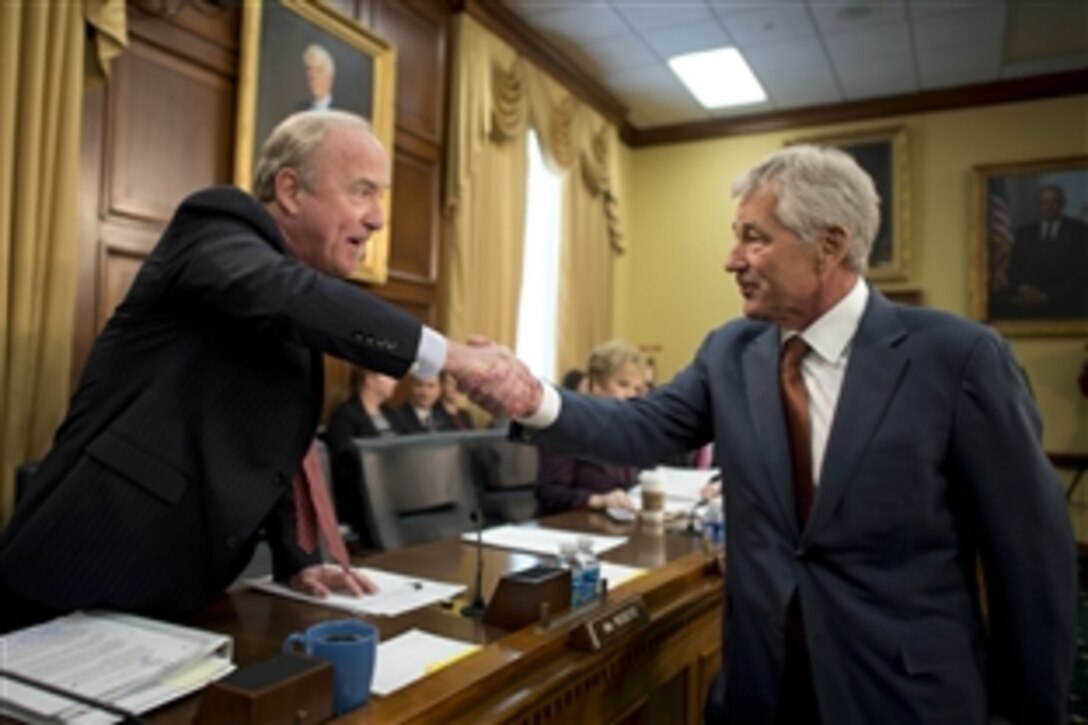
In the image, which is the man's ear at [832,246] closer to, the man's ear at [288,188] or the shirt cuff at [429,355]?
the shirt cuff at [429,355]

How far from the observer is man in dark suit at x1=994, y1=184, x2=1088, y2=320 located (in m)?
6.51

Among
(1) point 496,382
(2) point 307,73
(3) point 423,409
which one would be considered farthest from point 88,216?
(1) point 496,382

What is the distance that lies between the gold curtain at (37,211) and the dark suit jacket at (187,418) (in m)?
2.04

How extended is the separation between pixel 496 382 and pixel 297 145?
55cm

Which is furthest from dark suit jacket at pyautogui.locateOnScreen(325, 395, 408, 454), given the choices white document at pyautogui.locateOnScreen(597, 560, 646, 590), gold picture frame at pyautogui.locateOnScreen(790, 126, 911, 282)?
gold picture frame at pyautogui.locateOnScreen(790, 126, 911, 282)

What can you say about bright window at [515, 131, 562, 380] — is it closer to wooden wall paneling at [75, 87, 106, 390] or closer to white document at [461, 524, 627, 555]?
wooden wall paneling at [75, 87, 106, 390]

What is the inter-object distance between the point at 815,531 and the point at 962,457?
0.24 m

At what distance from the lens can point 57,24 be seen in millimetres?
3182

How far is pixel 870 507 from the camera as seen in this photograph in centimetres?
130

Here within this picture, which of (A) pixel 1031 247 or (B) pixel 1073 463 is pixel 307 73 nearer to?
(A) pixel 1031 247

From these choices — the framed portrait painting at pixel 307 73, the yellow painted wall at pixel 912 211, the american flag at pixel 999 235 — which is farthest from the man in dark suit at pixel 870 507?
the american flag at pixel 999 235

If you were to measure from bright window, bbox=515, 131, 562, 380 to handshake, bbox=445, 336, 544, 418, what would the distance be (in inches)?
194

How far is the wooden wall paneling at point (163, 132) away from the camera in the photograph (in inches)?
140

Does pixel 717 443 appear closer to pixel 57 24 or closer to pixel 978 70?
pixel 57 24
